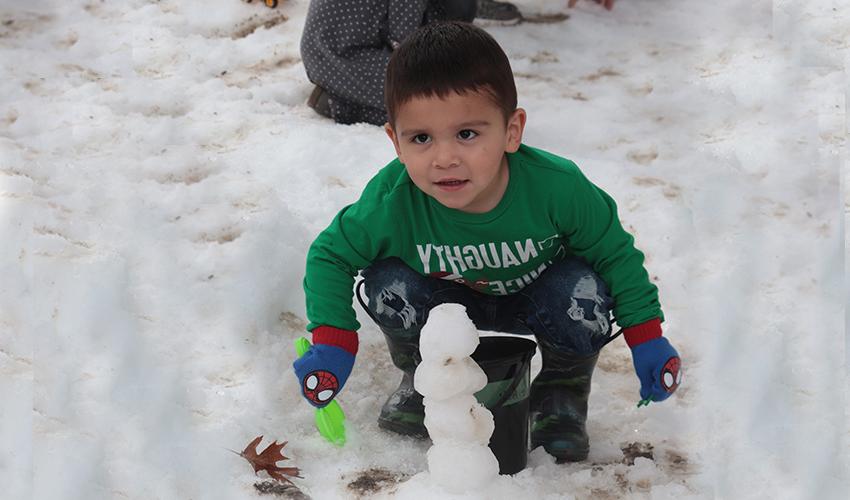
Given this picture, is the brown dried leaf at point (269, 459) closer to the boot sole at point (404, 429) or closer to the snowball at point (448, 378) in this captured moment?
the boot sole at point (404, 429)

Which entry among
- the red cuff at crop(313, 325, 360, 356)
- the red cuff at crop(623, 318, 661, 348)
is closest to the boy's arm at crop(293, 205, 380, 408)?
the red cuff at crop(313, 325, 360, 356)

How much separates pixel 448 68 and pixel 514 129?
0.18 metres

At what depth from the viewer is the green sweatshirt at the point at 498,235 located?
1833 millimetres

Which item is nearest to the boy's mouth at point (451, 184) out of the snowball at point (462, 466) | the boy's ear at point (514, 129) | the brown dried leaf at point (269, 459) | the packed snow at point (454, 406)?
the boy's ear at point (514, 129)

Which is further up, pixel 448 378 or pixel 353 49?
pixel 448 378

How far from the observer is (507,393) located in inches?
69.2

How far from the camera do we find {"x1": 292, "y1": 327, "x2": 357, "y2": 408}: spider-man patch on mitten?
5.93 feet

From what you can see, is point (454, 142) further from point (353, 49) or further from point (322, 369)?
point (353, 49)

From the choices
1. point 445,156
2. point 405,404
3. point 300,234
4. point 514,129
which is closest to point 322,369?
point 405,404

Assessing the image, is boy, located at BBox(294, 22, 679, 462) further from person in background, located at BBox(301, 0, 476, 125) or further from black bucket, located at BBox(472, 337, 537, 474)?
person in background, located at BBox(301, 0, 476, 125)

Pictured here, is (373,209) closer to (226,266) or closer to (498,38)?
(226,266)

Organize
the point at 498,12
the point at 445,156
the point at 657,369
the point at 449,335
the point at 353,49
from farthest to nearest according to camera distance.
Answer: the point at 498,12, the point at 353,49, the point at 657,369, the point at 445,156, the point at 449,335

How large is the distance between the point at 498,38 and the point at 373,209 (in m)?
1.88

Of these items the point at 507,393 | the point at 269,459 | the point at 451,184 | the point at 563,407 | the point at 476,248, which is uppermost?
the point at 451,184
